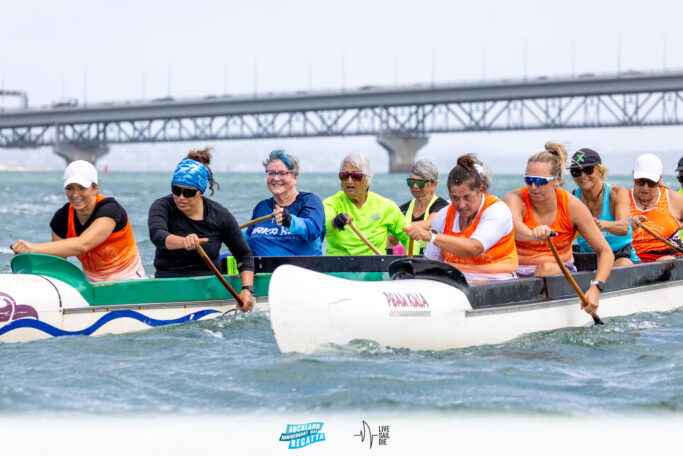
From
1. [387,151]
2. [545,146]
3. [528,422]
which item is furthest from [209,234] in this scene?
[387,151]

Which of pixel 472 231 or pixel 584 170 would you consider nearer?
pixel 472 231

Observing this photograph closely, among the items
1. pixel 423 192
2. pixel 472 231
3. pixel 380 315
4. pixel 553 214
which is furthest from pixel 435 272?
pixel 423 192

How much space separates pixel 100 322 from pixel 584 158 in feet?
15.4

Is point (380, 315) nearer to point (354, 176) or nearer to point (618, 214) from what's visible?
point (354, 176)

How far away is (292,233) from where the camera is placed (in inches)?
357

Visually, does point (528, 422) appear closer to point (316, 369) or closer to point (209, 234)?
point (316, 369)

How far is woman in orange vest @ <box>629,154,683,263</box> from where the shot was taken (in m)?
10.1

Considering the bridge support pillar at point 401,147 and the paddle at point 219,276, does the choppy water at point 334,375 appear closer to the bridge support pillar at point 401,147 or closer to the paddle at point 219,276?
the paddle at point 219,276

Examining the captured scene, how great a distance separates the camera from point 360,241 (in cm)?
990

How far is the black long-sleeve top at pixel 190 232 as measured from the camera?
311 inches

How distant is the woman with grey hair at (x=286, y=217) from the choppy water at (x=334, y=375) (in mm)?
1198

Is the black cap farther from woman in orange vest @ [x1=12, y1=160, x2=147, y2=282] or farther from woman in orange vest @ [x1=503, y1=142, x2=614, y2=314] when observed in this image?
woman in orange vest @ [x1=12, y1=160, x2=147, y2=282]

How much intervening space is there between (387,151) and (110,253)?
92992 millimetres

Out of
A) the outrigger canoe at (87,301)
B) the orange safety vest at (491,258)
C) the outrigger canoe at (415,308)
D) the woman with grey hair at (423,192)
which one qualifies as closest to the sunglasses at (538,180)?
the orange safety vest at (491,258)
